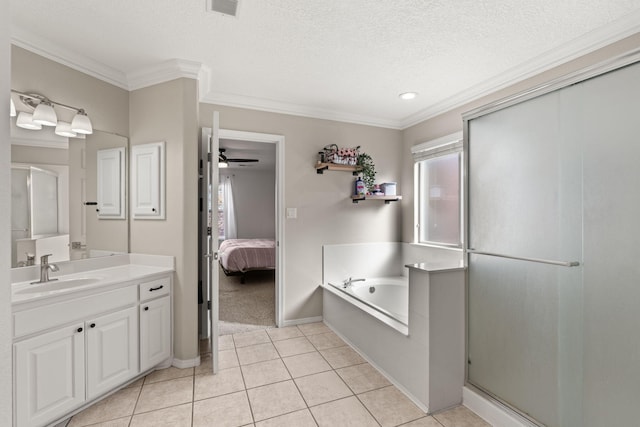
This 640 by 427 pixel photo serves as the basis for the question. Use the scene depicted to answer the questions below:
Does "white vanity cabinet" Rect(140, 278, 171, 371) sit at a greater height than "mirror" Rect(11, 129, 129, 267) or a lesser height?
lesser

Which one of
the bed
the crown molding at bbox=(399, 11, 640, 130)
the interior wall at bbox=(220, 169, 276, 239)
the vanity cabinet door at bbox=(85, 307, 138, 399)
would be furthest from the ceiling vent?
the interior wall at bbox=(220, 169, 276, 239)

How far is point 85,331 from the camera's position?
1930 millimetres

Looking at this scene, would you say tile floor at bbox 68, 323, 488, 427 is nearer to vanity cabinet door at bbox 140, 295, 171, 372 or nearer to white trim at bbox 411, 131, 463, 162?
vanity cabinet door at bbox 140, 295, 171, 372

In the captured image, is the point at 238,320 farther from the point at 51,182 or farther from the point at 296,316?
the point at 51,182

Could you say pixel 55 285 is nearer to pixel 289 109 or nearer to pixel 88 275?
pixel 88 275

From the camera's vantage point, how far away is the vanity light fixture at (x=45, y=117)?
2.08 metres

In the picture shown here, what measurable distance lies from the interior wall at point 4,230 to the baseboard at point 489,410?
2.23 metres

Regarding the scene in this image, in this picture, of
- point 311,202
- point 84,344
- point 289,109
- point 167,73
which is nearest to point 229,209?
point 311,202

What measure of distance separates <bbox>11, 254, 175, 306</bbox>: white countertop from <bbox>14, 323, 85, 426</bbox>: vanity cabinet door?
226 millimetres

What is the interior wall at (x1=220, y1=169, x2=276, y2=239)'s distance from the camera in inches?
310

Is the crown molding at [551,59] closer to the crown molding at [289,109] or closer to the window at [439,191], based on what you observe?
the window at [439,191]

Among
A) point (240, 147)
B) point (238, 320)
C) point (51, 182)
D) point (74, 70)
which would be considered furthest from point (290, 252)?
point (240, 147)

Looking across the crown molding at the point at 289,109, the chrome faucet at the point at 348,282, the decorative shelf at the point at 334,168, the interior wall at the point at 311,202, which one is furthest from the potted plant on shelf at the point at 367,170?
the chrome faucet at the point at 348,282

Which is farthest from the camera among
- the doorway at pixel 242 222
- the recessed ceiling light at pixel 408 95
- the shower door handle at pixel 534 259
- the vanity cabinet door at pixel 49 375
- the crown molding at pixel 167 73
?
the recessed ceiling light at pixel 408 95
